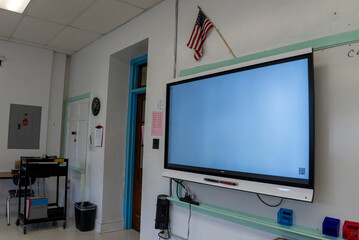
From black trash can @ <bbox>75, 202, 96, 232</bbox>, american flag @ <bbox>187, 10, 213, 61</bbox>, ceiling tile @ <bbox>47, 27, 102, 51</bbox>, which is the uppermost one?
ceiling tile @ <bbox>47, 27, 102, 51</bbox>

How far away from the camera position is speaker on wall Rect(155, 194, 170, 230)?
9.39 ft

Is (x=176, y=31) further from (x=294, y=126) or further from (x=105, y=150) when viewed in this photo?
(x=105, y=150)

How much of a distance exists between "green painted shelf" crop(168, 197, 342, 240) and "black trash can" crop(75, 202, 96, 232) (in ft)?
7.08

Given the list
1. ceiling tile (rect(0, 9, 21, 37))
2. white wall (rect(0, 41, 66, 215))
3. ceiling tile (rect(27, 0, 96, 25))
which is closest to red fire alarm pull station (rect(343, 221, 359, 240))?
ceiling tile (rect(27, 0, 96, 25))

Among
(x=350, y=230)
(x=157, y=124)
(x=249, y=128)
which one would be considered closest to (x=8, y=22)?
(x=157, y=124)

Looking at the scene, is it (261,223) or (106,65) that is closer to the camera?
(261,223)

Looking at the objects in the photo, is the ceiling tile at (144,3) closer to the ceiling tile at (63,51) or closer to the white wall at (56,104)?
the ceiling tile at (63,51)

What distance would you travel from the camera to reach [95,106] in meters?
4.59

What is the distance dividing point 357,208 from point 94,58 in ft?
14.3

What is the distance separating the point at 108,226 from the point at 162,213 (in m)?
1.73

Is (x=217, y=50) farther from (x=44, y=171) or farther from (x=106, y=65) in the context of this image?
(x=44, y=171)

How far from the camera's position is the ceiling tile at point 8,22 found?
154 inches

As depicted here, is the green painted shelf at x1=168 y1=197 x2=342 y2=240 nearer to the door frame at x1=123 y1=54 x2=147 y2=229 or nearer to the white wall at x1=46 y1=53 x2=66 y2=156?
the door frame at x1=123 y1=54 x2=147 y2=229

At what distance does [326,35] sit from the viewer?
6.16ft
